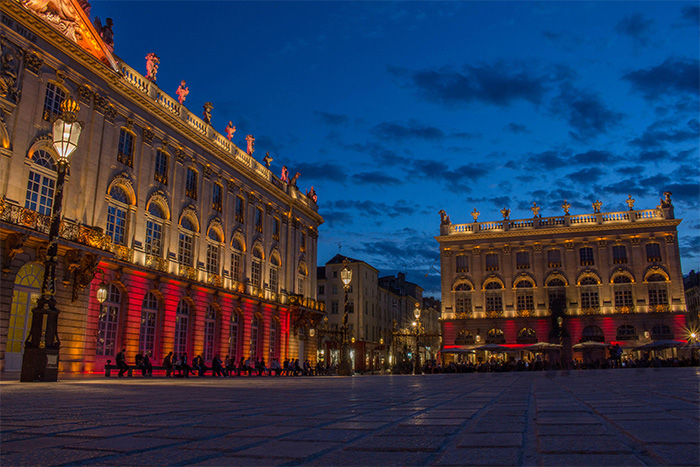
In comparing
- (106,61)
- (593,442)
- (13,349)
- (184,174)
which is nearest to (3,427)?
(593,442)

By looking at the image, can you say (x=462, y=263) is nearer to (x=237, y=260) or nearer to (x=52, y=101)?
(x=237, y=260)

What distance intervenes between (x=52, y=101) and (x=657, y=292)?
186 feet

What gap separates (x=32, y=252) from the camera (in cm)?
2281

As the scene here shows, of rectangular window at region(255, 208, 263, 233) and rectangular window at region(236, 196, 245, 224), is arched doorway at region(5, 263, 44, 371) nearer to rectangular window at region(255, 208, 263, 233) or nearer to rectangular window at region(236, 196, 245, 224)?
rectangular window at region(236, 196, 245, 224)

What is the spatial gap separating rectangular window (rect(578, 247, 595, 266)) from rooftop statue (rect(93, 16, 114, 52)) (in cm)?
5039

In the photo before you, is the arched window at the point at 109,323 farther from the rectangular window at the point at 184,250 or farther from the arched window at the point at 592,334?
the arched window at the point at 592,334

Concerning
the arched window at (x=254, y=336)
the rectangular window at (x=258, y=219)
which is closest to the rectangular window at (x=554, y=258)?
the rectangular window at (x=258, y=219)

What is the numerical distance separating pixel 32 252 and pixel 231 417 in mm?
21710

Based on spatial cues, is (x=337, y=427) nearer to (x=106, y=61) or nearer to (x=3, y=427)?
(x=3, y=427)

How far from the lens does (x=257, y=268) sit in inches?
1705

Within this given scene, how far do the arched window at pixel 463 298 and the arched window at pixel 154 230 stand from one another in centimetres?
3931

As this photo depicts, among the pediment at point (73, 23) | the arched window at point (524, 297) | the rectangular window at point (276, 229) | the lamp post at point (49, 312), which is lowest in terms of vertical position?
the lamp post at point (49, 312)

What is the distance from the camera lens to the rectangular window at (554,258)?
6141 centimetres

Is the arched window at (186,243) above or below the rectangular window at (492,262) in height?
below
